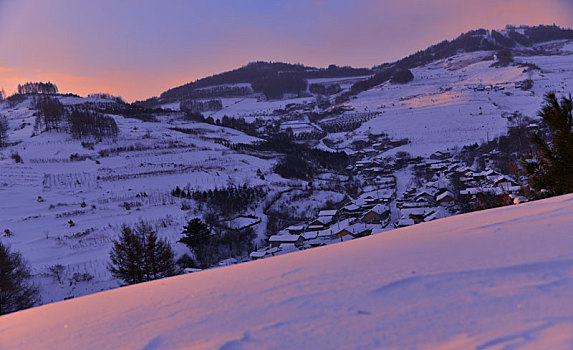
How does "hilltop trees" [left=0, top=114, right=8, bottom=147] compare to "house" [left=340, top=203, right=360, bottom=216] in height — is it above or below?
above

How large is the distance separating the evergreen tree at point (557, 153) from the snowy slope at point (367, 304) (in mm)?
5484

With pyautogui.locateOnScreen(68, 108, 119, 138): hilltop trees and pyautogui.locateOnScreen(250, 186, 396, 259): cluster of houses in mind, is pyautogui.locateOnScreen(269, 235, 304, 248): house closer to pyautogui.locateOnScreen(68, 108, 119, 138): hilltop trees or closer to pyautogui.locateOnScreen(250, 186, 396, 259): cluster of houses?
pyautogui.locateOnScreen(250, 186, 396, 259): cluster of houses

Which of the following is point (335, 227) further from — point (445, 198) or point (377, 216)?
point (445, 198)

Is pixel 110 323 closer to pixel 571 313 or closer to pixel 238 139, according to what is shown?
pixel 571 313

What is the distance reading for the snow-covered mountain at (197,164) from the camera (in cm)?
2303

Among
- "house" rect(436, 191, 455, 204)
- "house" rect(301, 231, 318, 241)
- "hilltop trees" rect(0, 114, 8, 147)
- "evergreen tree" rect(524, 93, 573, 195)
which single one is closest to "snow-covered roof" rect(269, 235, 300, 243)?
"house" rect(301, 231, 318, 241)

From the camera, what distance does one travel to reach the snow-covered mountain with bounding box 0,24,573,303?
907 inches

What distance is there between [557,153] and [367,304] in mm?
8794

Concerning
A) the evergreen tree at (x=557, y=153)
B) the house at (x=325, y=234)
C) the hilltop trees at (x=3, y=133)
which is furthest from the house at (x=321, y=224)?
the hilltop trees at (x=3, y=133)

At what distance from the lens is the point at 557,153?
795 centimetres

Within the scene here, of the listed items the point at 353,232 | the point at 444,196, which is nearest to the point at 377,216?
the point at 353,232

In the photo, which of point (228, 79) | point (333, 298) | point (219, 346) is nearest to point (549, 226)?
point (333, 298)

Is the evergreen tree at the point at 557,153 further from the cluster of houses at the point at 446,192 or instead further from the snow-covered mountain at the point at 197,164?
the snow-covered mountain at the point at 197,164

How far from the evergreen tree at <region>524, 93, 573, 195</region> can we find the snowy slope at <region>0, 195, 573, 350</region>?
5.48 metres
